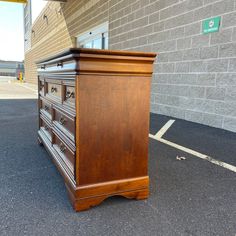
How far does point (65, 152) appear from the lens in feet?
5.13

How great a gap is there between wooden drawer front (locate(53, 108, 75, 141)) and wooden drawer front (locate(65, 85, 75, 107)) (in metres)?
0.09

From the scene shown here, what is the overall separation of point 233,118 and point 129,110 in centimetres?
220

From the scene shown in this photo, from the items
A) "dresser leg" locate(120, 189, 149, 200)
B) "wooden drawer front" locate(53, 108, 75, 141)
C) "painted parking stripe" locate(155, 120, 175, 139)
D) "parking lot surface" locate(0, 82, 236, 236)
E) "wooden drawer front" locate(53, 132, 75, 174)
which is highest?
"wooden drawer front" locate(53, 108, 75, 141)

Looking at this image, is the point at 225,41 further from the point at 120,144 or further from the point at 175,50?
the point at 120,144

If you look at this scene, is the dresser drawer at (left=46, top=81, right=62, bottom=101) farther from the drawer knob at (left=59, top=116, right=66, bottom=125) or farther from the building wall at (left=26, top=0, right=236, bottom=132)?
the building wall at (left=26, top=0, right=236, bottom=132)

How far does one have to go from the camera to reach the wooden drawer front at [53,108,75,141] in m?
1.39

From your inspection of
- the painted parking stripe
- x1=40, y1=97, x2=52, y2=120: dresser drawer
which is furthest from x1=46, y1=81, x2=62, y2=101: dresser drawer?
the painted parking stripe

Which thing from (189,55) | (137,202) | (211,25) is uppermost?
(211,25)

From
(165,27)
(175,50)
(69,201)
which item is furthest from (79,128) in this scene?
(165,27)

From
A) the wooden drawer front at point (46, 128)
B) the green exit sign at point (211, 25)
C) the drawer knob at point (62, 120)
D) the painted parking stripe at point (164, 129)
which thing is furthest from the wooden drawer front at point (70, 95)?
the green exit sign at point (211, 25)

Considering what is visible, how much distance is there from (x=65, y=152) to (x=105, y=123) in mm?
422

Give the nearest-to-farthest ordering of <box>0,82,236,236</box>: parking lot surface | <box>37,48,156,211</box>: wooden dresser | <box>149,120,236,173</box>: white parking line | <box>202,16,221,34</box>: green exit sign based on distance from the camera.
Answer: <box>0,82,236,236</box>: parking lot surface < <box>37,48,156,211</box>: wooden dresser < <box>149,120,236,173</box>: white parking line < <box>202,16,221,34</box>: green exit sign

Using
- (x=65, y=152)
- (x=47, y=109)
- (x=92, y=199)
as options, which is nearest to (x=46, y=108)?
(x=47, y=109)

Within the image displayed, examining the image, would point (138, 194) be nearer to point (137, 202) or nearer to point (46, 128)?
point (137, 202)
